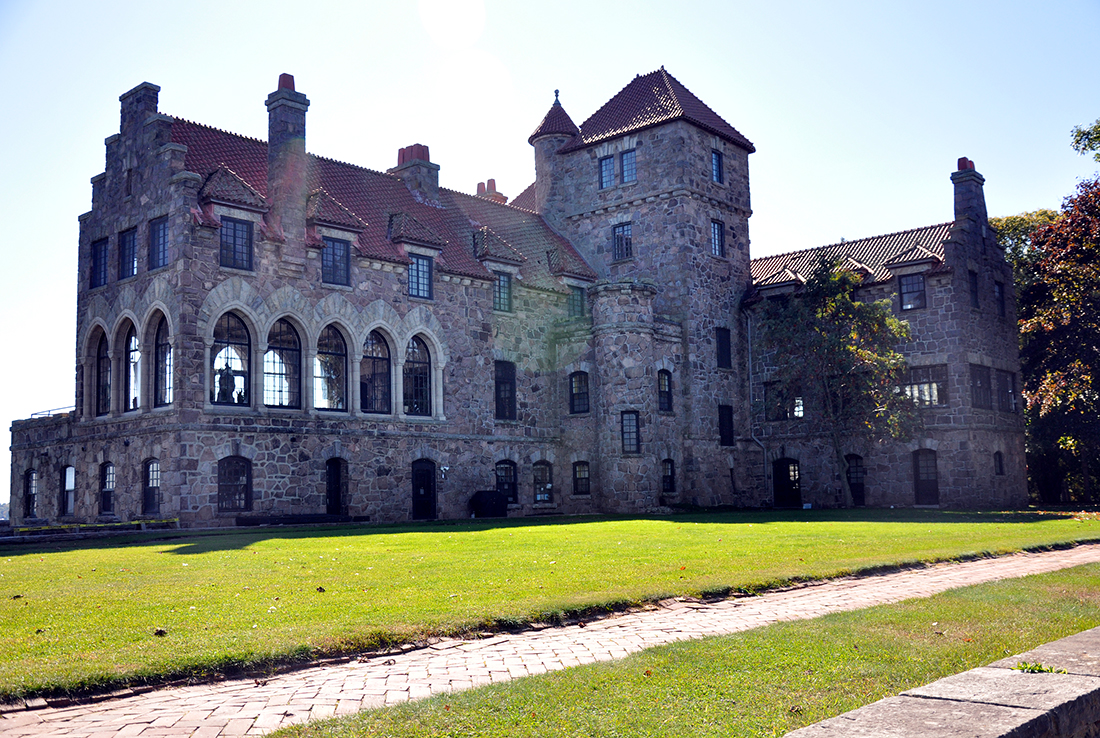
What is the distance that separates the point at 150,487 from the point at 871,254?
30104 millimetres

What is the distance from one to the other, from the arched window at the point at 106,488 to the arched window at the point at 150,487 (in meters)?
2.41

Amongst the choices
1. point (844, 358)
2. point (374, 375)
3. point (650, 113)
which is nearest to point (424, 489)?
point (374, 375)

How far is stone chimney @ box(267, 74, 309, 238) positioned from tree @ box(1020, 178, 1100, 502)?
94.8ft

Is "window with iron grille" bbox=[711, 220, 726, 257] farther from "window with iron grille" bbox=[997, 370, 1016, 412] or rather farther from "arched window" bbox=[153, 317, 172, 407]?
Answer: "arched window" bbox=[153, 317, 172, 407]

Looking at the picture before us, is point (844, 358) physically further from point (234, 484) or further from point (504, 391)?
point (234, 484)

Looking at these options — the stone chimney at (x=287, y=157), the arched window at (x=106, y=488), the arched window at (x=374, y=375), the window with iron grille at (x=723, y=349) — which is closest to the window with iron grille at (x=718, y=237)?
the window with iron grille at (x=723, y=349)

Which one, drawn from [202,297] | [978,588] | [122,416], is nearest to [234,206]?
[202,297]

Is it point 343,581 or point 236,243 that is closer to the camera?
point 343,581

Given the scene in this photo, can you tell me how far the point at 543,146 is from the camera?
45.8m

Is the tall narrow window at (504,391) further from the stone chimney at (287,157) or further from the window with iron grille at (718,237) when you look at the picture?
the window with iron grille at (718,237)

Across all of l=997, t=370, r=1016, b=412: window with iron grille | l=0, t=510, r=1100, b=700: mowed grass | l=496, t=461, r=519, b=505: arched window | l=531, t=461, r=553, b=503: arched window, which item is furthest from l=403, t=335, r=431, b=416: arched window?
l=997, t=370, r=1016, b=412: window with iron grille

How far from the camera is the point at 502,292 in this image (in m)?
38.6

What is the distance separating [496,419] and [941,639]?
1165 inches

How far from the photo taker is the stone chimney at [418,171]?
40125 millimetres
